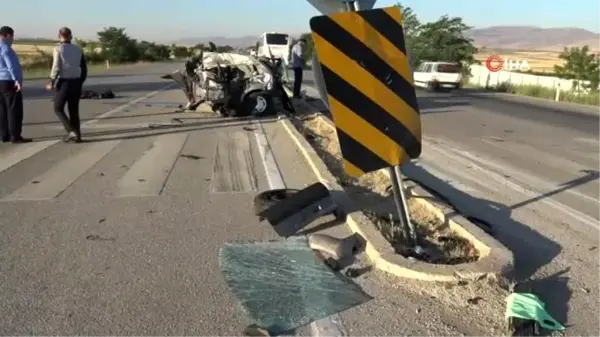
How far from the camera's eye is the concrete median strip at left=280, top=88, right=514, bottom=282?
164 inches

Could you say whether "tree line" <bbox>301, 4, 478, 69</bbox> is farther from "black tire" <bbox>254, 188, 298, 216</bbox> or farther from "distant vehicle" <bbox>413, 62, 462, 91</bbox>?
"black tire" <bbox>254, 188, 298, 216</bbox>

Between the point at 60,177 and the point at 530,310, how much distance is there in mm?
6050

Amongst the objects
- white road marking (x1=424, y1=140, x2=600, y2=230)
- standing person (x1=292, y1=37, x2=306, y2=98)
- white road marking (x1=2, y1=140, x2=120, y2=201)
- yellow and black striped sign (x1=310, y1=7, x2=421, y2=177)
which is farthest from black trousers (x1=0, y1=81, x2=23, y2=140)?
standing person (x1=292, y1=37, x2=306, y2=98)

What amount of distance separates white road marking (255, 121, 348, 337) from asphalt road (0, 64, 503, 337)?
0.20 ft

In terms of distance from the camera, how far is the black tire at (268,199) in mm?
5957

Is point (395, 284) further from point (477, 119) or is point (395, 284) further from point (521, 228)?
point (477, 119)

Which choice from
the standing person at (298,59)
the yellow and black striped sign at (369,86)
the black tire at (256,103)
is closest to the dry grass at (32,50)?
the standing person at (298,59)

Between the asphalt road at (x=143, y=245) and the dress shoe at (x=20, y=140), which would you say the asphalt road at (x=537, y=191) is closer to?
the asphalt road at (x=143, y=245)

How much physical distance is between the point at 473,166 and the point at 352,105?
16.9 feet

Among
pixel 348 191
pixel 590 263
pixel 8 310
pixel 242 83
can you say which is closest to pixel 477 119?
pixel 242 83

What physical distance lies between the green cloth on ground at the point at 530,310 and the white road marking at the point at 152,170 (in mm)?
4287

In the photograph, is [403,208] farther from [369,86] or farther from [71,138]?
[71,138]

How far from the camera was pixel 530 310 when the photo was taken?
3.70 metres

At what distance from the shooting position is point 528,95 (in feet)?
106
